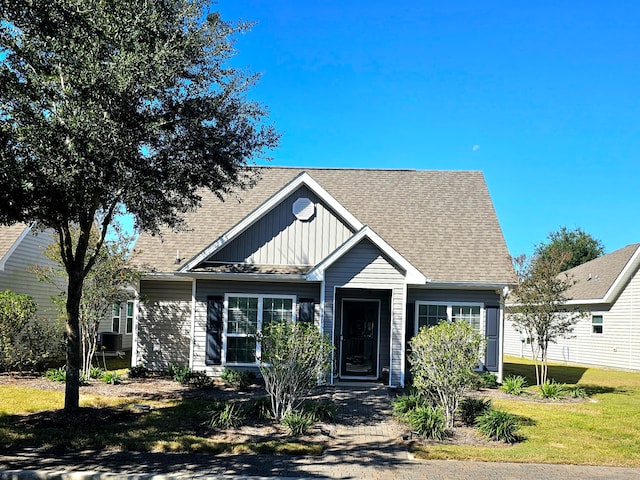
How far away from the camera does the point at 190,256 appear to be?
17141 millimetres

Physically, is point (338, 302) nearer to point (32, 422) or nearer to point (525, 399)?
point (525, 399)

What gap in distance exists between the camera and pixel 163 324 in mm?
16578

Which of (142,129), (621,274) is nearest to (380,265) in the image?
(142,129)

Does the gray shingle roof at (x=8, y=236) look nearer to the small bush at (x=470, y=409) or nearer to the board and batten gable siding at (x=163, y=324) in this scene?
the board and batten gable siding at (x=163, y=324)

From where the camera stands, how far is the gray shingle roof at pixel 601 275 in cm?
2527

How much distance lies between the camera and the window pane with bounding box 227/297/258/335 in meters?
15.6

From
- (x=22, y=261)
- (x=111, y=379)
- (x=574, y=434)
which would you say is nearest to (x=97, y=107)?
(x=111, y=379)

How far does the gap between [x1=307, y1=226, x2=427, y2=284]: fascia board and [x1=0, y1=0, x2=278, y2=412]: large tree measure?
16.0 ft

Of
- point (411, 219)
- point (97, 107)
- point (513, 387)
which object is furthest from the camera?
point (411, 219)

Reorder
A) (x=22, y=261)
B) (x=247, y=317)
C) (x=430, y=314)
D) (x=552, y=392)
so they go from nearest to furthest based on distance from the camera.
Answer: (x=552, y=392) < (x=247, y=317) < (x=430, y=314) < (x=22, y=261)

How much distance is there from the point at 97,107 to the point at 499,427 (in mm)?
8698

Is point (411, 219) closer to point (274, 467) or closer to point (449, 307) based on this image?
point (449, 307)

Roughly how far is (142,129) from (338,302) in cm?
869

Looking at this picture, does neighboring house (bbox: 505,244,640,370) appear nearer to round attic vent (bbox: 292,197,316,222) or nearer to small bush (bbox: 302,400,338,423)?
round attic vent (bbox: 292,197,316,222)
